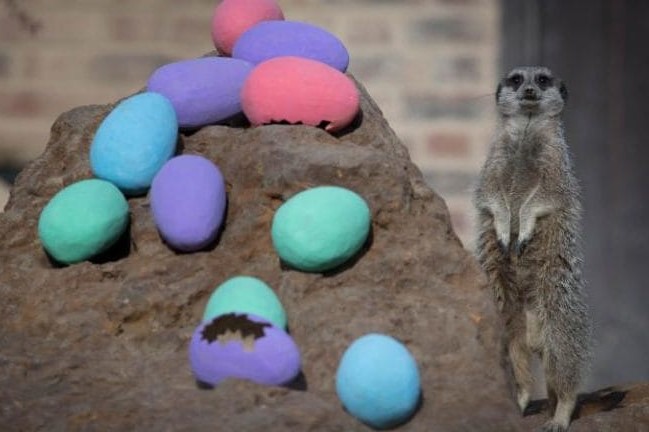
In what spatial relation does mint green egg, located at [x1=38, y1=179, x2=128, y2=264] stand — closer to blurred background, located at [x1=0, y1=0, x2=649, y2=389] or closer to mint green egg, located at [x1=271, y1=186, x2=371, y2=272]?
mint green egg, located at [x1=271, y1=186, x2=371, y2=272]

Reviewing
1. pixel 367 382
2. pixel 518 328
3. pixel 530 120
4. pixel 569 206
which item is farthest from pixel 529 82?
pixel 367 382

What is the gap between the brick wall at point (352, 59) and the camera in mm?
5547

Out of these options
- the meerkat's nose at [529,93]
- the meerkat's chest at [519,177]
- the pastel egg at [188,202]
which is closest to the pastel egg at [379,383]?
the pastel egg at [188,202]

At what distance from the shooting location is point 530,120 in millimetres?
4285

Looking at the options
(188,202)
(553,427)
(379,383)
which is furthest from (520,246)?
(379,383)

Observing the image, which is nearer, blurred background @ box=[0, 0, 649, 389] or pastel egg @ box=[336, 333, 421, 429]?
pastel egg @ box=[336, 333, 421, 429]

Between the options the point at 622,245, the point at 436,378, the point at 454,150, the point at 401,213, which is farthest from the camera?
the point at 622,245

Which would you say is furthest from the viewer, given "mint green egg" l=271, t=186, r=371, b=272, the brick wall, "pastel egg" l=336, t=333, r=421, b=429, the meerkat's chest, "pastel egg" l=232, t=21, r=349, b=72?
the brick wall

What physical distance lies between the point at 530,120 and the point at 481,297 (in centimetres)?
104

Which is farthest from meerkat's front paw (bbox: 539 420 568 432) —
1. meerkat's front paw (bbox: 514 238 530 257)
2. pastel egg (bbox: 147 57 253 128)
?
pastel egg (bbox: 147 57 253 128)

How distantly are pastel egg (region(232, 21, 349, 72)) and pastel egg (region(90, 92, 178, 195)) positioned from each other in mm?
351

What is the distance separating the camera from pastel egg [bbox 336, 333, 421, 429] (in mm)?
2945

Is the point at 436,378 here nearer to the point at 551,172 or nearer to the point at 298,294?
the point at 298,294

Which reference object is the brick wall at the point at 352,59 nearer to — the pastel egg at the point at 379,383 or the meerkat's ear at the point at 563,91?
the meerkat's ear at the point at 563,91
